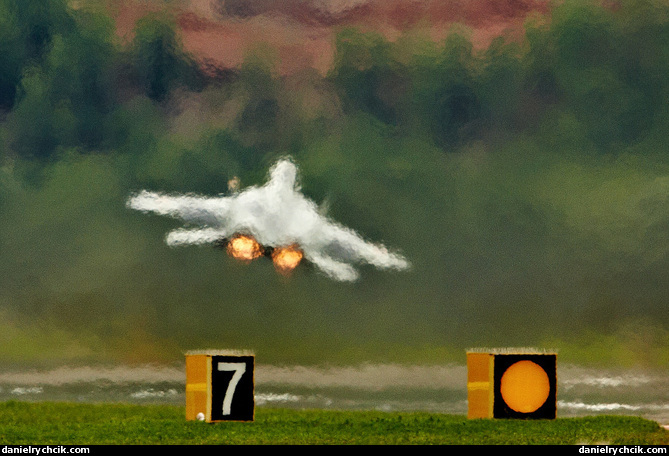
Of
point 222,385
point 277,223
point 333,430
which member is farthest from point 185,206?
point 333,430

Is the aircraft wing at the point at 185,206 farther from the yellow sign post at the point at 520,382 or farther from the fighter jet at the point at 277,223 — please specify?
the yellow sign post at the point at 520,382

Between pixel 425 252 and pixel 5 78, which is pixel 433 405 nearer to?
pixel 425 252

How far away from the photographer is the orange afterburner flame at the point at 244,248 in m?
34.0

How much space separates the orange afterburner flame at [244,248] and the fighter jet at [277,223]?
24 cm

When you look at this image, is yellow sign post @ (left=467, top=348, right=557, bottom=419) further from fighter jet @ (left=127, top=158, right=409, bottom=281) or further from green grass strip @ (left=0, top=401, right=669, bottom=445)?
fighter jet @ (left=127, top=158, right=409, bottom=281)

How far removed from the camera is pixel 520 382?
91.2 feet

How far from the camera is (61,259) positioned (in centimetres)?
3503

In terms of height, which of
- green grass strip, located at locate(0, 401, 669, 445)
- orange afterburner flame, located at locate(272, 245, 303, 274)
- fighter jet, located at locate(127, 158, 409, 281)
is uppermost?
fighter jet, located at locate(127, 158, 409, 281)

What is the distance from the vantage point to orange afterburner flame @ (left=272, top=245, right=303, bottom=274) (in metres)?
34.1

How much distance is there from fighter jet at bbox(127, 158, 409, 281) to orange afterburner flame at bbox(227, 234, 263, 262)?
0.24 metres

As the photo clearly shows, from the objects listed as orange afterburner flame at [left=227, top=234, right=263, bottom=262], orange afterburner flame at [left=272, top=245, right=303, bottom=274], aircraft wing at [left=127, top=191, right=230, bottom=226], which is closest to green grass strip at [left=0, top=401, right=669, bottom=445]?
orange afterburner flame at [left=272, top=245, right=303, bottom=274]

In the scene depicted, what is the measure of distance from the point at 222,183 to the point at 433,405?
1268 cm

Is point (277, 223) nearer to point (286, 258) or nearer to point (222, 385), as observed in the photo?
point (286, 258)
